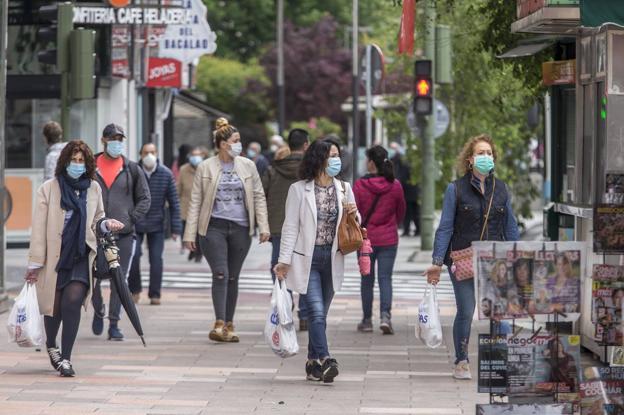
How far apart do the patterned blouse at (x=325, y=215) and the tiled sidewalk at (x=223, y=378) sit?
3.25ft

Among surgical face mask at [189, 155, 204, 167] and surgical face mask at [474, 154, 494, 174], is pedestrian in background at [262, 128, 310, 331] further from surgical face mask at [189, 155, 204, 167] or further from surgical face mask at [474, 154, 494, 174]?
surgical face mask at [189, 155, 204, 167]

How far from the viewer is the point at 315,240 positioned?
1083 centimetres

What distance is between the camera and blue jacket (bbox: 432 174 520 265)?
10570mm

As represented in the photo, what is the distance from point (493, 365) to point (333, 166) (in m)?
3.26

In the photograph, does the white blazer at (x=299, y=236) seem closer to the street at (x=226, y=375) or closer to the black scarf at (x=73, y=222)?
the street at (x=226, y=375)

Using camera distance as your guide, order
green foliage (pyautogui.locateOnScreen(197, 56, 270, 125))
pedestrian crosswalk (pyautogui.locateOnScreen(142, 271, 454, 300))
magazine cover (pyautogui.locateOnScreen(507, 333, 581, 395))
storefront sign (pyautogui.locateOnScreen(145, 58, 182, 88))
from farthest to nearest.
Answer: green foliage (pyautogui.locateOnScreen(197, 56, 270, 125)), storefront sign (pyautogui.locateOnScreen(145, 58, 182, 88)), pedestrian crosswalk (pyautogui.locateOnScreen(142, 271, 454, 300)), magazine cover (pyautogui.locateOnScreen(507, 333, 581, 395))

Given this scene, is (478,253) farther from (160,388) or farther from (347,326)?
(347,326)

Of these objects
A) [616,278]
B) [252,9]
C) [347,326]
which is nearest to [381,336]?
[347,326]

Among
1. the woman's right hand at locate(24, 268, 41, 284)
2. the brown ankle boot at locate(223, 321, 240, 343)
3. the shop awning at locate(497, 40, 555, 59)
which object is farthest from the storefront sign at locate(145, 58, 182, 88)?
the woman's right hand at locate(24, 268, 41, 284)

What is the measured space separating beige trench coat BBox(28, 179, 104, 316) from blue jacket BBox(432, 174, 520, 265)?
2415 mm

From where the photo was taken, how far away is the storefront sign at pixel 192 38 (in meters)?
24.1

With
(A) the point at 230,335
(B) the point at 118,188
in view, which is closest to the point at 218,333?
(A) the point at 230,335

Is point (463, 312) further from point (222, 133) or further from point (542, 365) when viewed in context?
point (222, 133)

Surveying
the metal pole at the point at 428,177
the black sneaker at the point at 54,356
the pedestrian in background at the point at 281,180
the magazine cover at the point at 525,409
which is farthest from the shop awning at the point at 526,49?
the metal pole at the point at 428,177
